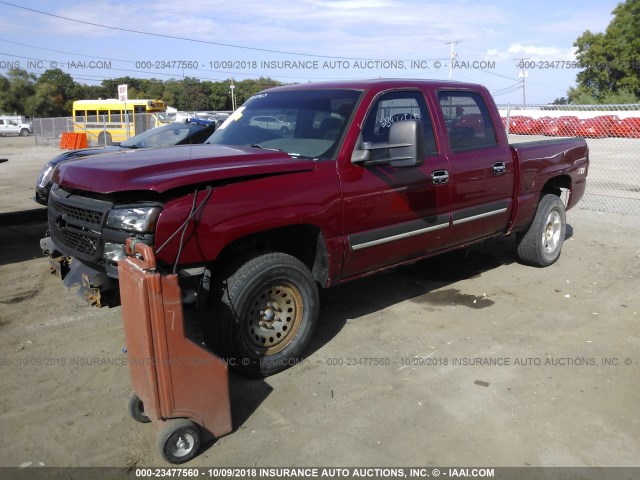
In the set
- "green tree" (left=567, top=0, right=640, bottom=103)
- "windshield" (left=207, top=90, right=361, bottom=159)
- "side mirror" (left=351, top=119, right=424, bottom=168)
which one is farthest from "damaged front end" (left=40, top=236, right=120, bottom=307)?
"green tree" (left=567, top=0, right=640, bottom=103)

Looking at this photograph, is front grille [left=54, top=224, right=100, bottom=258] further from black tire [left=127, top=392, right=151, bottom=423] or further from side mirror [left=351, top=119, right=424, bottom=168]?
side mirror [left=351, top=119, right=424, bottom=168]

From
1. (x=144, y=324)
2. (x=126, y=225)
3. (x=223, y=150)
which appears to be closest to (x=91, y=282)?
(x=126, y=225)

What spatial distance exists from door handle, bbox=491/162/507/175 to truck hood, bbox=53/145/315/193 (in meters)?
2.19

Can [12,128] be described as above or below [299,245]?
above

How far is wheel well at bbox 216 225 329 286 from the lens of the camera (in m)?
3.97

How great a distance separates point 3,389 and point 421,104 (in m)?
3.89

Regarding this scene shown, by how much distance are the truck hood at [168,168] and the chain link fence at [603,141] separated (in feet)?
23.6

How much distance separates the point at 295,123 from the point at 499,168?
84.1 inches

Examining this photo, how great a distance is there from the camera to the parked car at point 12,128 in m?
48.8

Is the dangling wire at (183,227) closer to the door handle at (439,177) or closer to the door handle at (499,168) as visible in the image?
the door handle at (439,177)

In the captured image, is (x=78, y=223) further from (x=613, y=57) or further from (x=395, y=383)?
(x=613, y=57)

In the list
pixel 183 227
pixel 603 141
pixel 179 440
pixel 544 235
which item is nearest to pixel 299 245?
pixel 183 227

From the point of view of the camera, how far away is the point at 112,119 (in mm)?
29891

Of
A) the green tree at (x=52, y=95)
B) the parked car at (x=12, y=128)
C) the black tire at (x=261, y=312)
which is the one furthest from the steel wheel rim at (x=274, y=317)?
the green tree at (x=52, y=95)
